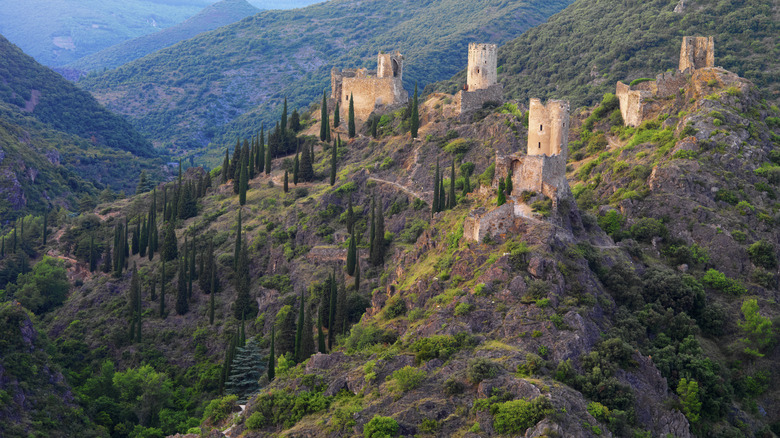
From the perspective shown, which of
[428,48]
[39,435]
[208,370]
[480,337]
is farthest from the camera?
[428,48]

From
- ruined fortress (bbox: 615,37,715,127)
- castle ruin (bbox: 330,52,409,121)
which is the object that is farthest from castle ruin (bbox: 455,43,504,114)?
ruined fortress (bbox: 615,37,715,127)

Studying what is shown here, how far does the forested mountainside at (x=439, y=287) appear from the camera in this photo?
2009 inches

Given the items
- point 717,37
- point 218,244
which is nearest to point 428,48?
point 717,37

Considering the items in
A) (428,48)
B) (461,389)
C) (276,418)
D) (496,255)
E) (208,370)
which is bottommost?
(208,370)

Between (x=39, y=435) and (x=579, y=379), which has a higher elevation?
(x=579, y=379)

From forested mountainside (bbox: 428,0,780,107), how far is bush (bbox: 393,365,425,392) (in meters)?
65.6

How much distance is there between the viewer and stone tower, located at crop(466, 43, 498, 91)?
89.2 m

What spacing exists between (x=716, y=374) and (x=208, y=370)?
41.7 meters

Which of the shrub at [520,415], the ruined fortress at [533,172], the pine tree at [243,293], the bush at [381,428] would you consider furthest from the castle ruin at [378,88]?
the shrub at [520,415]

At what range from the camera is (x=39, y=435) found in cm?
6319

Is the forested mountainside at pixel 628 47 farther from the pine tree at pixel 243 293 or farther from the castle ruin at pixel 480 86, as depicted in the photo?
the pine tree at pixel 243 293

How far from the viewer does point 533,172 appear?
63031mm

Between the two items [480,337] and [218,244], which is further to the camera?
[218,244]

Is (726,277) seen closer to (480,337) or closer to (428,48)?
(480,337)
